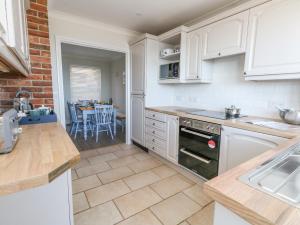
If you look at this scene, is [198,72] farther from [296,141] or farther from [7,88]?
[7,88]

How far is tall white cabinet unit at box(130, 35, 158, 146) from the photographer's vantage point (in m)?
2.91

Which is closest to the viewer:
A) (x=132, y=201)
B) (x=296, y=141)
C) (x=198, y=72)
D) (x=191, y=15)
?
(x=296, y=141)

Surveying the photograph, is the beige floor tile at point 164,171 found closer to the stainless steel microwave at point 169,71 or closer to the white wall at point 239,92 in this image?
the white wall at point 239,92

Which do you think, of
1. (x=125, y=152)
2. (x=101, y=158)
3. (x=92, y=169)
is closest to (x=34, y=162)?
(x=92, y=169)

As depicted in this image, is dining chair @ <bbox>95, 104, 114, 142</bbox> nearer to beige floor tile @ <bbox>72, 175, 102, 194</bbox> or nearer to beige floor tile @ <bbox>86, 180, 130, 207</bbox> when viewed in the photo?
beige floor tile @ <bbox>72, 175, 102, 194</bbox>

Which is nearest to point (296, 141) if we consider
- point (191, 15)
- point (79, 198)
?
point (79, 198)

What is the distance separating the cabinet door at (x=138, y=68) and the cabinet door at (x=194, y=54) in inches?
33.9

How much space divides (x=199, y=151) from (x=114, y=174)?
→ 3.98ft

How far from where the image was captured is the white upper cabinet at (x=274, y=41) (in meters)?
1.48

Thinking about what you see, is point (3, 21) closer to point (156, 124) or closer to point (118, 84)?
point (156, 124)

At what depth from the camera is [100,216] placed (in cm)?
153

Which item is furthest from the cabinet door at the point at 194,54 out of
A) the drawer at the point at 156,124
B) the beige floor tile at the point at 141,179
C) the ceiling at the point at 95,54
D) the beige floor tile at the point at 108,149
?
the ceiling at the point at 95,54

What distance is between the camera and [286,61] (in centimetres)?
152

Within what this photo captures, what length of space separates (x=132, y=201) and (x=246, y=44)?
2.12 m
